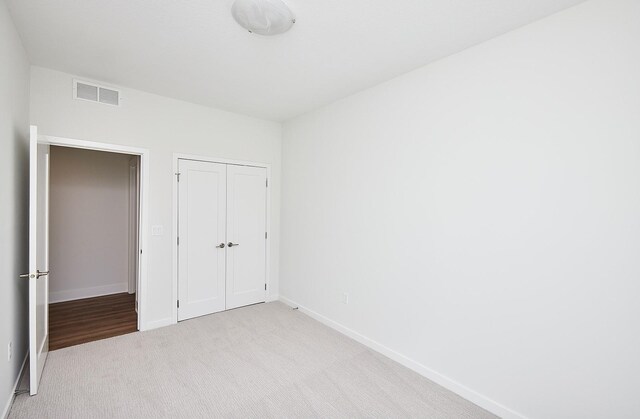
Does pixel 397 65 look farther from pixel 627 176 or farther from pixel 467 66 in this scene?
pixel 627 176

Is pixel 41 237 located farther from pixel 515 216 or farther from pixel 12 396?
pixel 515 216

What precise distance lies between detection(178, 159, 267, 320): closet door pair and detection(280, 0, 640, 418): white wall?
1674 mm

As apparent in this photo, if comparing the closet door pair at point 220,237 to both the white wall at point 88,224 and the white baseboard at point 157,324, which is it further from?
the white wall at point 88,224

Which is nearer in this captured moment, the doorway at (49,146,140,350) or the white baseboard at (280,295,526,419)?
the white baseboard at (280,295,526,419)

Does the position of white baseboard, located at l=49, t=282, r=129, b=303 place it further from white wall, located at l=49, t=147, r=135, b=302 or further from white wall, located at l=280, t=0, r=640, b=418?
white wall, located at l=280, t=0, r=640, b=418

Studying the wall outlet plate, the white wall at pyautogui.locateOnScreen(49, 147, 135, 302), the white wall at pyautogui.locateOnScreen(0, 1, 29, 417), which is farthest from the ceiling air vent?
the wall outlet plate

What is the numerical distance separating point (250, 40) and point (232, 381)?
274 centimetres

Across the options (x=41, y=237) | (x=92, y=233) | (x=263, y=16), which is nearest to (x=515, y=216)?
(x=263, y=16)

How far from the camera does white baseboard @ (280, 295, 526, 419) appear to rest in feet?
6.83

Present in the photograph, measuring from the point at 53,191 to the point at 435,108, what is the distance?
5218 millimetres

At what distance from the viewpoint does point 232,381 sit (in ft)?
7.91

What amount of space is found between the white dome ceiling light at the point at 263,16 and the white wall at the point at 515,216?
1.30 metres

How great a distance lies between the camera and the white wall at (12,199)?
1864mm

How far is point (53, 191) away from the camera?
13.9ft
